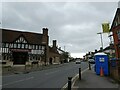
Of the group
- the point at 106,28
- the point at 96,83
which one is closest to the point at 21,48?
the point at 106,28

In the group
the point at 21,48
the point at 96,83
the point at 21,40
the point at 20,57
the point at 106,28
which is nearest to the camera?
the point at 96,83

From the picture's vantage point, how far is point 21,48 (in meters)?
53.8

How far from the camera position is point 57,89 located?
10.8 meters

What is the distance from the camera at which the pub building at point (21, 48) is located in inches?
2023

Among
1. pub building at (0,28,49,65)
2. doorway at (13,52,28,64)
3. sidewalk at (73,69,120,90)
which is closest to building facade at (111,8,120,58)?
sidewalk at (73,69,120,90)

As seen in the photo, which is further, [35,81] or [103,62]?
[103,62]

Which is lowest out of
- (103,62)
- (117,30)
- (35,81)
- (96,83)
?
(35,81)

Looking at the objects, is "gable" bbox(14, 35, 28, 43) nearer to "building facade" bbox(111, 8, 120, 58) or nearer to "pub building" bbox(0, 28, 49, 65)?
"pub building" bbox(0, 28, 49, 65)

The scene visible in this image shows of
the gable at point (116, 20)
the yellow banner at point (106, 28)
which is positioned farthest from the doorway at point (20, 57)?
the yellow banner at point (106, 28)

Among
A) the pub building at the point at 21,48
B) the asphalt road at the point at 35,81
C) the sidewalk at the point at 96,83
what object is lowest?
the asphalt road at the point at 35,81

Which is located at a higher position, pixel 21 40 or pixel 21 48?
pixel 21 40

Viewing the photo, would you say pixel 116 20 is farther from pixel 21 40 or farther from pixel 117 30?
pixel 21 40

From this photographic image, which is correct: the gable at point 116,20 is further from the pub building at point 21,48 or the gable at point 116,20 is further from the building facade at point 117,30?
the pub building at point 21,48

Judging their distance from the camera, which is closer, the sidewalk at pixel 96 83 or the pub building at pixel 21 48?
the sidewalk at pixel 96 83
